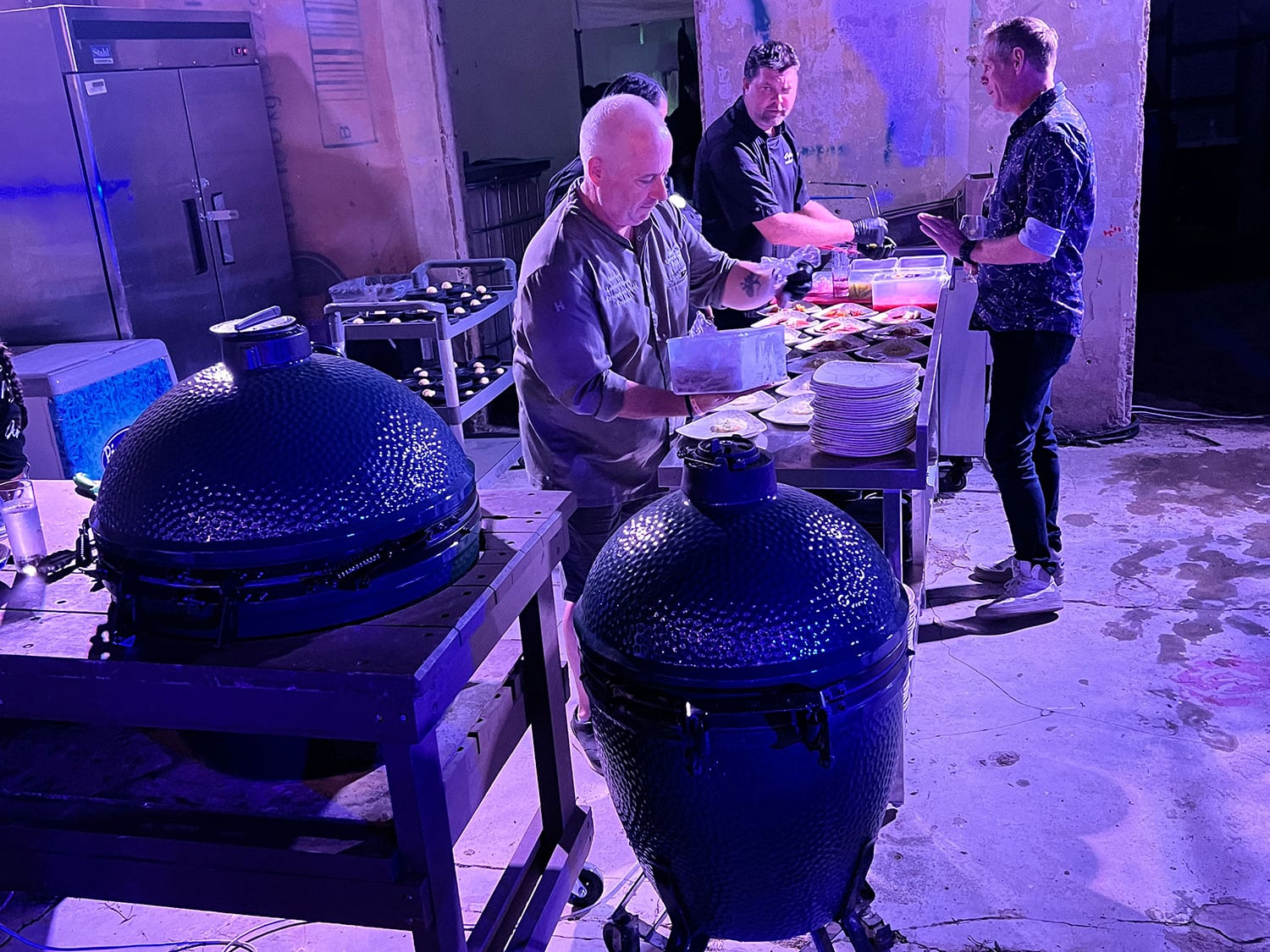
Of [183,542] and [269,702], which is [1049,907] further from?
[183,542]

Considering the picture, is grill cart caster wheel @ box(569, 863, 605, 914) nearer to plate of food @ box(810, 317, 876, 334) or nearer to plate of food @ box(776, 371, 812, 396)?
plate of food @ box(776, 371, 812, 396)

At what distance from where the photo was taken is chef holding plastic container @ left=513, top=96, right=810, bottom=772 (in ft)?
9.31

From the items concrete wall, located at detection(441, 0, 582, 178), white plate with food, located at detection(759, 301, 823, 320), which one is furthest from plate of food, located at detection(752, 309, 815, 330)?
concrete wall, located at detection(441, 0, 582, 178)

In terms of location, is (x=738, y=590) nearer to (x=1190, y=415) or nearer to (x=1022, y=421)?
(x=1022, y=421)

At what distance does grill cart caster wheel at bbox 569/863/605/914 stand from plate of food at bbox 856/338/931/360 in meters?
1.81

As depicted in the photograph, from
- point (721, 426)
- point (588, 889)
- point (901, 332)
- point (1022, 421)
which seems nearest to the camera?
point (588, 889)

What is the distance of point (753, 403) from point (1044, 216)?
1.38 meters

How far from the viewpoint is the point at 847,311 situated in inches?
168

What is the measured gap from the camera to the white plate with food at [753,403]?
336 cm

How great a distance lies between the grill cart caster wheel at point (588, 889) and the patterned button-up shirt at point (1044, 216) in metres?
2.55

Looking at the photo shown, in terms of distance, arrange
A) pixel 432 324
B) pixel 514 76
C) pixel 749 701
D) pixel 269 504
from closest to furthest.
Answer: pixel 269 504 < pixel 749 701 < pixel 432 324 < pixel 514 76

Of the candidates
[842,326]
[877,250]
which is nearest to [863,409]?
[842,326]

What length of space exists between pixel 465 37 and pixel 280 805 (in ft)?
23.8

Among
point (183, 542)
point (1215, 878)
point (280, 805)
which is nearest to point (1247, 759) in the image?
point (1215, 878)
